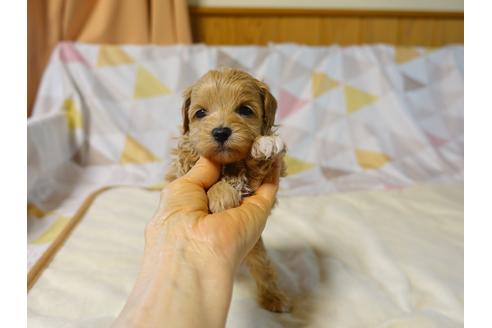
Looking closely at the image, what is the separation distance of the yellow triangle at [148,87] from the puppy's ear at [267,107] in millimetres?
1889

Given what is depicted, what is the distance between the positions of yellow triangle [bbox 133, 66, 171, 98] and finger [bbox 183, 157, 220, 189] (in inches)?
80.6

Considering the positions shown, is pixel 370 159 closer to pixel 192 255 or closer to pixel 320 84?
pixel 320 84

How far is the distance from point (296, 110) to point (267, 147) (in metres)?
2.11

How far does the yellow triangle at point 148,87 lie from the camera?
3.34 metres

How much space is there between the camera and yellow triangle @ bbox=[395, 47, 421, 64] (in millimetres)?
3633

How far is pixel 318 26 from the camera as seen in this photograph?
146 inches

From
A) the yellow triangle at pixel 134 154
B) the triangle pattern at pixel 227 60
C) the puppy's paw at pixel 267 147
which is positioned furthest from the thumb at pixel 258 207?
the triangle pattern at pixel 227 60

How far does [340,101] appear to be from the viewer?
350 centimetres

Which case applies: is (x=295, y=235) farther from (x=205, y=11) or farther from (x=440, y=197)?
(x=205, y=11)

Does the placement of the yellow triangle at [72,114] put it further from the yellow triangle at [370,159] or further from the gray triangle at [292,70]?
the yellow triangle at [370,159]

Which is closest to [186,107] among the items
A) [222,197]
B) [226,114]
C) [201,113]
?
[201,113]

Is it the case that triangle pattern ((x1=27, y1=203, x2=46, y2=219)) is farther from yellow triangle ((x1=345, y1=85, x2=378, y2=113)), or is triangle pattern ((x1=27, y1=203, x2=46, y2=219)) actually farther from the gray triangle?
yellow triangle ((x1=345, y1=85, x2=378, y2=113))

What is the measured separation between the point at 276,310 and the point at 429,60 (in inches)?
117

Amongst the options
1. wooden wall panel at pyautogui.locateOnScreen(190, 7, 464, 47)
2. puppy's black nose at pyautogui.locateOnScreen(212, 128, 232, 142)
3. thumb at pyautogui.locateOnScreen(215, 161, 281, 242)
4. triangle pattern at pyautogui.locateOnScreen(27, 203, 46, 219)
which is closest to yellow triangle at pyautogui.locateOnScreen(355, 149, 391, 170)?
wooden wall panel at pyautogui.locateOnScreen(190, 7, 464, 47)
